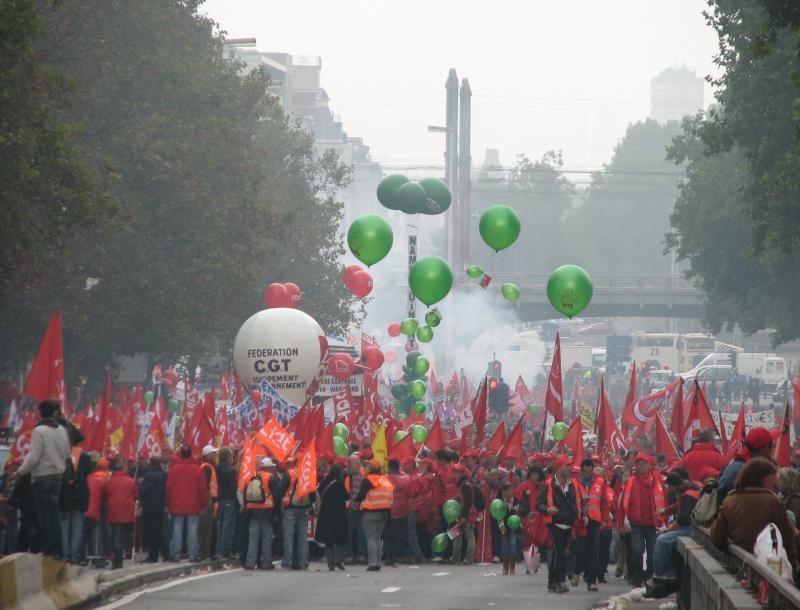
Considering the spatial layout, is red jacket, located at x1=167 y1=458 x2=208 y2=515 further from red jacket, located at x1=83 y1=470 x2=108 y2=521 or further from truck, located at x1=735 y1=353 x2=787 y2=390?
truck, located at x1=735 y1=353 x2=787 y2=390

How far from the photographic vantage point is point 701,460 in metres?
18.2

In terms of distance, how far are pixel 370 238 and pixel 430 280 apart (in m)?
1.09

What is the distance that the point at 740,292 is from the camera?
52562mm

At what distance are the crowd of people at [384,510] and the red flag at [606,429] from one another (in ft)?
2.17

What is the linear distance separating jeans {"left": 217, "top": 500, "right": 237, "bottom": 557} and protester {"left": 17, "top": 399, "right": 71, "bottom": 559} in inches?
258

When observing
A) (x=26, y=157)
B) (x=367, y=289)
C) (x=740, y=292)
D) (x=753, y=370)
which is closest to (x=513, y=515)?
(x=26, y=157)

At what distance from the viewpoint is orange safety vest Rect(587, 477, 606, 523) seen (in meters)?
19.5

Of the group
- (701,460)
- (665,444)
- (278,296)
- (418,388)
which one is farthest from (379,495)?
(278,296)

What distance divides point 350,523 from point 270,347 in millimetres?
8025

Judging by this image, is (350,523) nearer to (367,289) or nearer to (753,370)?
(367,289)

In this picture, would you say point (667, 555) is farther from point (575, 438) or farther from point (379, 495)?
point (575, 438)

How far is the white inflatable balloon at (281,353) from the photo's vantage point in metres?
30.6

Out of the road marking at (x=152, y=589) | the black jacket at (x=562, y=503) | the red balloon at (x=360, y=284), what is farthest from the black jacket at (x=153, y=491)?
the red balloon at (x=360, y=284)

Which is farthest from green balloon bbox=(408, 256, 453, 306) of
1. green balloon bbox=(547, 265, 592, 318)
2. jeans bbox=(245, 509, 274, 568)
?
jeans bbox=(245, 509, 274, 568)
